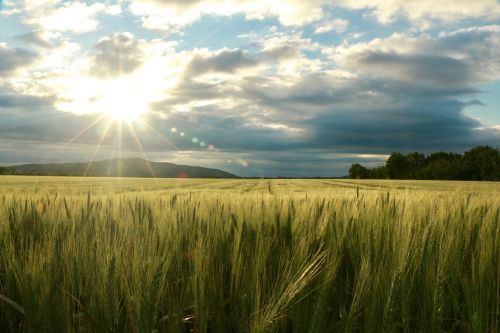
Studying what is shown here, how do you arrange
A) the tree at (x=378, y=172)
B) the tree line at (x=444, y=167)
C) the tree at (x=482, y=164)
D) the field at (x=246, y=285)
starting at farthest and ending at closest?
the tree at (x=378, y=172) → the tree line at (x=444, y=167) → the tree at (x=482, y=164) → the field at (x=246, y=285)

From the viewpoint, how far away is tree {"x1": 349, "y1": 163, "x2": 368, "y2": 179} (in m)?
89.9

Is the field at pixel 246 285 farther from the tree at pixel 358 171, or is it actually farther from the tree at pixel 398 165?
the tree at pixel 358 171

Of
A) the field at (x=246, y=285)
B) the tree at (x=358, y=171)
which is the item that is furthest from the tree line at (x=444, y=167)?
the field at (x=246, y=285)

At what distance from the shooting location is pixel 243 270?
1557mm

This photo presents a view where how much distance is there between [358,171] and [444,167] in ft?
78.5

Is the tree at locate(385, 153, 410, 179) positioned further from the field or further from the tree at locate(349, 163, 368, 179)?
the field

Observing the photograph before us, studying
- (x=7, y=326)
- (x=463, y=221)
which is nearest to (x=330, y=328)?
(x=7, y=326)

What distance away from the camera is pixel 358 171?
3684 inches

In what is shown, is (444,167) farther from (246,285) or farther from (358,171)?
(246,285)

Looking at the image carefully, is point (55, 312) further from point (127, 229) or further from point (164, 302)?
point (127, 229)

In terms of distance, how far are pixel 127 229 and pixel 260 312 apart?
886 mm

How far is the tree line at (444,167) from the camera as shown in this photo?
69.3 metres

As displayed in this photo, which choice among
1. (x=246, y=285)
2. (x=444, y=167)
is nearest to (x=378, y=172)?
(x=444, y=167)

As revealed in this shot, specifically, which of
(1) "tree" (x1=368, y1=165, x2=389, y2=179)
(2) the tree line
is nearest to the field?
(2) the tree line
